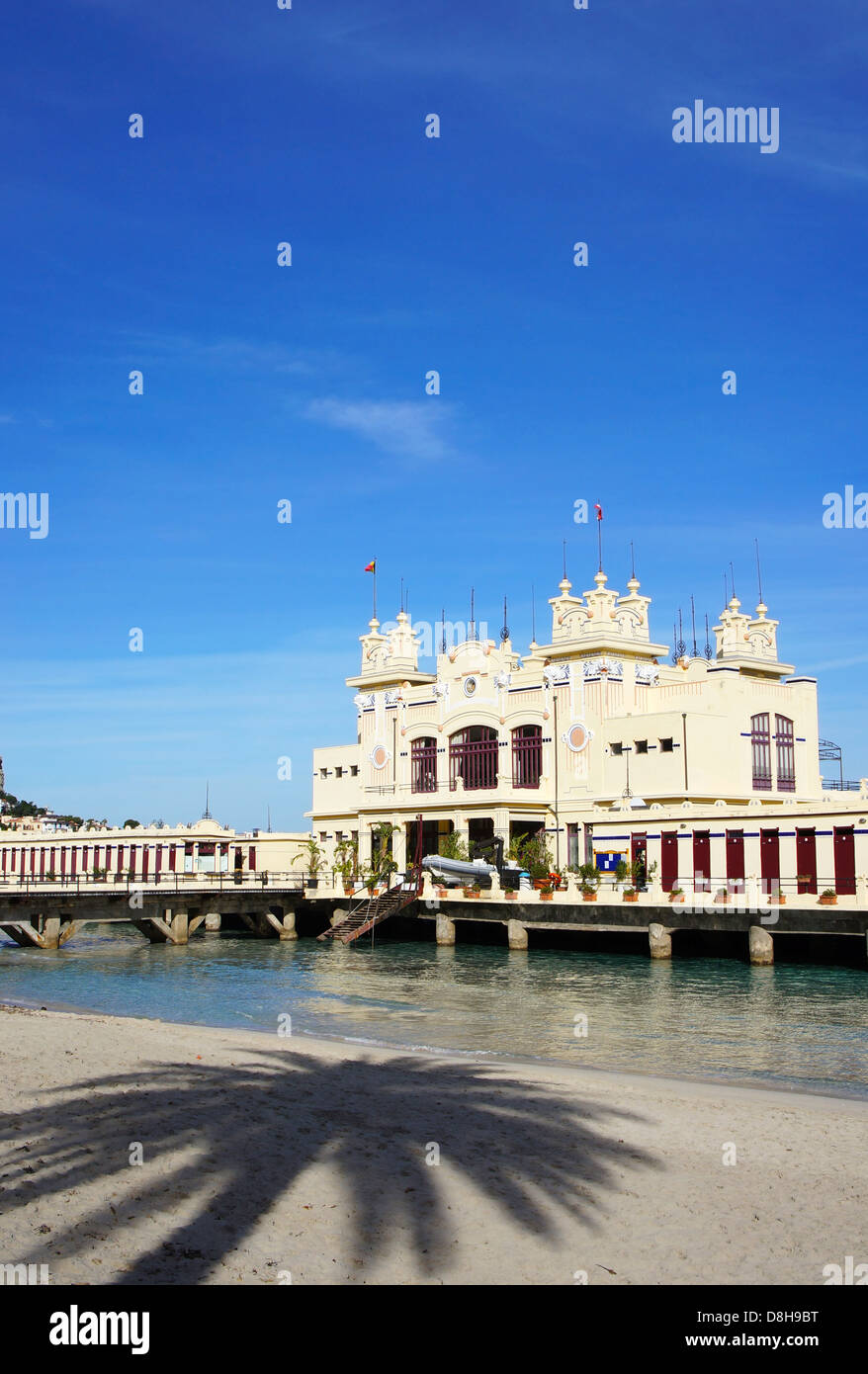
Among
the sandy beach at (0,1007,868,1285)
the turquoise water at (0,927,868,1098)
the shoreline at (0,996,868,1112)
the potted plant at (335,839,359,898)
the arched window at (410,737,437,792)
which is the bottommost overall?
the turquoise water at (0,927,868,1098)

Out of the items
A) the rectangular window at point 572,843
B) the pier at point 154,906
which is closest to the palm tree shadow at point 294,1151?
the pier at point 154,906

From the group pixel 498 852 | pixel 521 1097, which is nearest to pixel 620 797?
pixel 498 852

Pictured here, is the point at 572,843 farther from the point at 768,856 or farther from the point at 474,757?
the point at 768,856

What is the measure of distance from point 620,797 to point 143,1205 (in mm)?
57089

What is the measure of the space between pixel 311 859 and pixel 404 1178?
7170 cm

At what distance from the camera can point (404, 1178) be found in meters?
14.8

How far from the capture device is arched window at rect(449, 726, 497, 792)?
7769 cm

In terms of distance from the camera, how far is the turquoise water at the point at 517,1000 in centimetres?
2977

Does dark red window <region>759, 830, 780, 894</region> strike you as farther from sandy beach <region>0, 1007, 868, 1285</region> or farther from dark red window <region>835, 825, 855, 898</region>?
sandy beach <region>0, 1007, 868, 1285</region>

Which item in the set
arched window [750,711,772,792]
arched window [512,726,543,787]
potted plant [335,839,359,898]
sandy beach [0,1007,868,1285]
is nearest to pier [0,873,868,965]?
potted plant [335,839,359,898]

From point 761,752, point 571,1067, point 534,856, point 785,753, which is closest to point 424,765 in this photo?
point 534,856

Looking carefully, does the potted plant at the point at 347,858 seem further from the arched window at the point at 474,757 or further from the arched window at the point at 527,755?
the arched window at the point at 527,755

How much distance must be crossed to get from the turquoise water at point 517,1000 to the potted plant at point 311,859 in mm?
16334

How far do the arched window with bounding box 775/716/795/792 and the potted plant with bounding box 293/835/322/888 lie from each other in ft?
94.5
